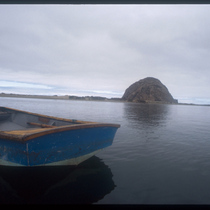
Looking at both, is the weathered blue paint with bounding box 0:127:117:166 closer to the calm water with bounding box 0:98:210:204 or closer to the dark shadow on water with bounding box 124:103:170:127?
the calm water with bounding box 0:98:210:204

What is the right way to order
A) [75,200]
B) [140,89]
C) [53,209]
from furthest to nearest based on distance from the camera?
[140,89] < [75,200] < [53,209]

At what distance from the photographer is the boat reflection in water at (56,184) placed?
397 centimetres

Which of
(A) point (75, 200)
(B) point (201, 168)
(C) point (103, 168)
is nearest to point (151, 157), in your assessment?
(B) point (201, 168)

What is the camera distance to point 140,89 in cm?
14438

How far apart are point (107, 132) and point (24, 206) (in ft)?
11.6

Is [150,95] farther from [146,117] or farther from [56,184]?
[56,184]

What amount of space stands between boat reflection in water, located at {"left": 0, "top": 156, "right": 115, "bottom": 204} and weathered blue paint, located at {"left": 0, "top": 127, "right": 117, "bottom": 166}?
1.71ft

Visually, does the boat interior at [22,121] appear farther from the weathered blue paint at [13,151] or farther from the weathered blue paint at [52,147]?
the weathered blue paint at [13,151]

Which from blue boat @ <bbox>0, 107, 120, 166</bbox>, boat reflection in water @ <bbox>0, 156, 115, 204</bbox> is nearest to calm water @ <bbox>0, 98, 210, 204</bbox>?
boat reflection in water @ <bbox>0, 156, 115, 204</bbox>

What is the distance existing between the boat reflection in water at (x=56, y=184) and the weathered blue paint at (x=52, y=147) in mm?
521

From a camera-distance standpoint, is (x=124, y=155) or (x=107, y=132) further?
(x=124, y=155)

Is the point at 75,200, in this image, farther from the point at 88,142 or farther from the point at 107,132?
the point at 107,132

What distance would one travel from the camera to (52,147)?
194 inches

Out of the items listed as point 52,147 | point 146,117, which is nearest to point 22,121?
point 52,147
